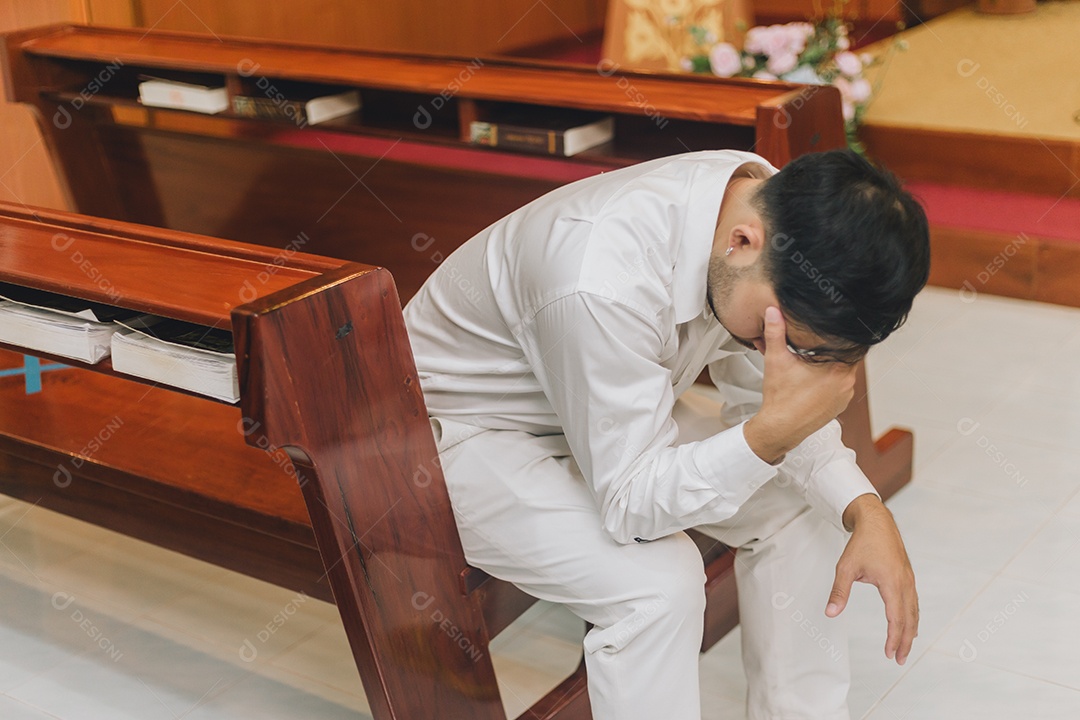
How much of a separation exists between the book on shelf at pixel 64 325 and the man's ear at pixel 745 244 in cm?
84

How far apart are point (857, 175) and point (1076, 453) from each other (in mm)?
1729

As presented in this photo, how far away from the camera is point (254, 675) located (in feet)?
7.23

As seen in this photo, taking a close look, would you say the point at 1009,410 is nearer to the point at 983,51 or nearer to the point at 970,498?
the point at 970,498

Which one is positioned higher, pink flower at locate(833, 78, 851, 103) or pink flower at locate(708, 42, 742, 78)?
pink flower at locate(708, 42, 742, 78)

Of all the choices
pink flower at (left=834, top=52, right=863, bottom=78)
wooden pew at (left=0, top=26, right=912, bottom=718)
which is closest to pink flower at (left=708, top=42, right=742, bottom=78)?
pink flower at (left=834, top=52, right=863, bottom=78)

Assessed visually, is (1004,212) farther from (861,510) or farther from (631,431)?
(631,431)

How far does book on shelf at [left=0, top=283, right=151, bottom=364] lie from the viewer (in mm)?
1699

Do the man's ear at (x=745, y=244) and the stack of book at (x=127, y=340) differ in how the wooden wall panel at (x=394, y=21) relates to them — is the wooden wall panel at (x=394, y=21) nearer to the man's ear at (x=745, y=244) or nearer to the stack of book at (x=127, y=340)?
the stack of book at (x=127, y=340)

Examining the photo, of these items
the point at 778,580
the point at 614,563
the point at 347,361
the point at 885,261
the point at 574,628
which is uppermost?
the point at 885,261

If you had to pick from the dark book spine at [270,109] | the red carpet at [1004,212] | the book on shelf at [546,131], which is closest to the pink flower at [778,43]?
the red carpet at [1004,212]

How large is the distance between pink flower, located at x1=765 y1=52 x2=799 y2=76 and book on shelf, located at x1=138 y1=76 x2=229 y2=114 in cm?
154

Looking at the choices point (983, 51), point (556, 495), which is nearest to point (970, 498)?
point (556, 495)

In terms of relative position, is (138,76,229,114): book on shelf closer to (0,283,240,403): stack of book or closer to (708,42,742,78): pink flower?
(0,283,240,403): stack of book

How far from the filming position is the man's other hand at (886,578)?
1574 millimetres
